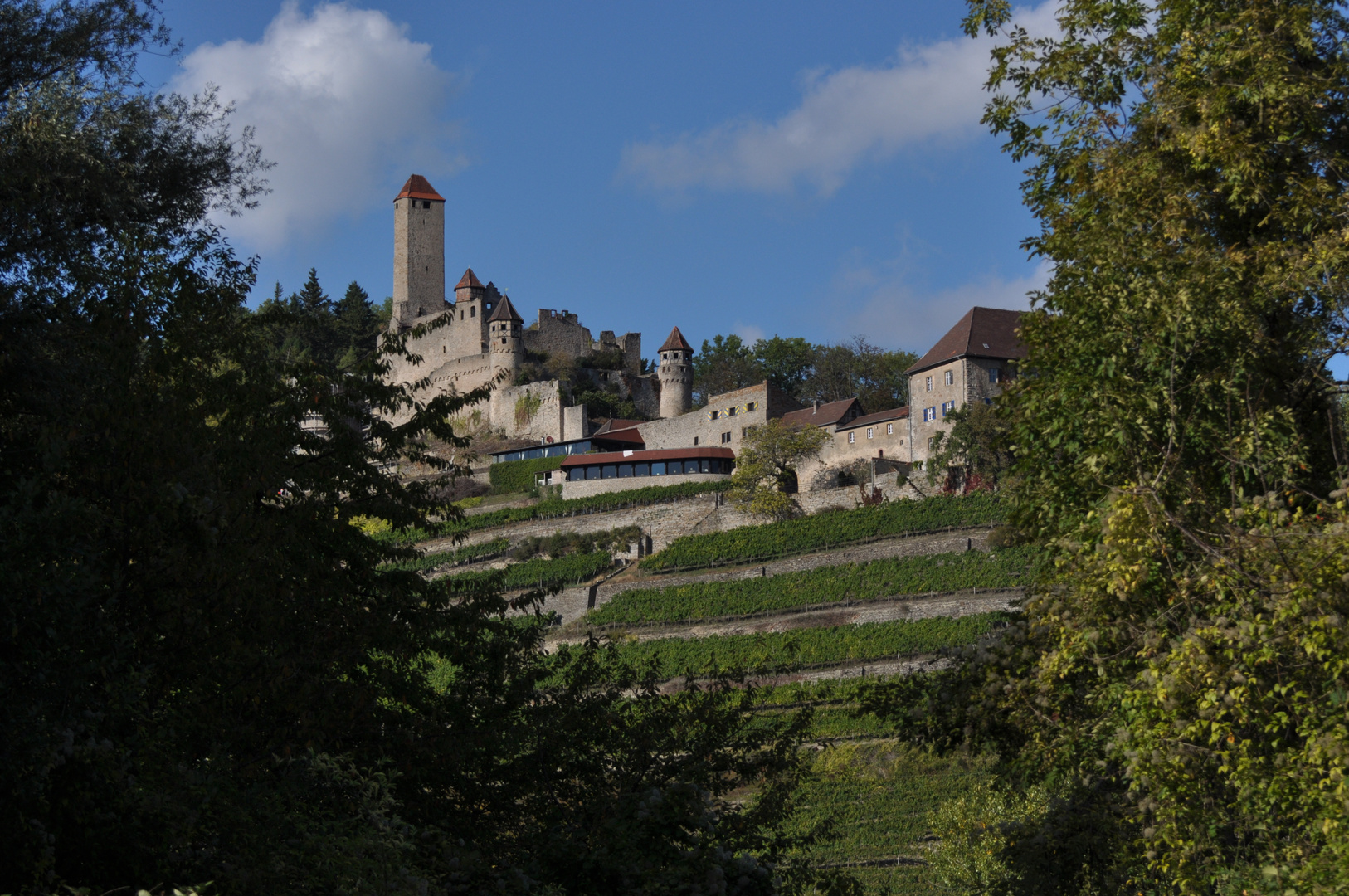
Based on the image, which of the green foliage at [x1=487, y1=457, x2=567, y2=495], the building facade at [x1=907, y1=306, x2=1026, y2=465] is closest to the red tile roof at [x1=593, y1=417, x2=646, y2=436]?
the green foliage at [x1=487, y1=457, x2=567, y2=495]

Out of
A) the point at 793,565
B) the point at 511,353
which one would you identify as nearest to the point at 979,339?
the point at 793,565

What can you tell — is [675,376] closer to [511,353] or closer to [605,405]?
[605,405]

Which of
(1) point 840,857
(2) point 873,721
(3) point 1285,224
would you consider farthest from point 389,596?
(2) point 873,721

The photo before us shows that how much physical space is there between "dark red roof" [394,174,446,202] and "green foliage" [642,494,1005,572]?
39449 millimetres

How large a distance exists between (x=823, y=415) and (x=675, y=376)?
14052mm

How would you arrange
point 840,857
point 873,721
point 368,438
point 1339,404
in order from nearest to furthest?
point 1339,404 < point 368,438 < point 840,857 < point 873,721

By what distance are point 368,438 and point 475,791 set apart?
3835 mm

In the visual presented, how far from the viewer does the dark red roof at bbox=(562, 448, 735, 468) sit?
184 ft

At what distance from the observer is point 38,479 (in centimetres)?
655

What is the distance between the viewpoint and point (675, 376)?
219 feet

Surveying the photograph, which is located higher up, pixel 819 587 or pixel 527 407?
pixel 527 407

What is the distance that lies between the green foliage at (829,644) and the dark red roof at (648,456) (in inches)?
670

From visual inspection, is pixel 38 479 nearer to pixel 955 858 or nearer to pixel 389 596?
pixel 389 596

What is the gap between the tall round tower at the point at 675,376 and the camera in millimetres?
66312
